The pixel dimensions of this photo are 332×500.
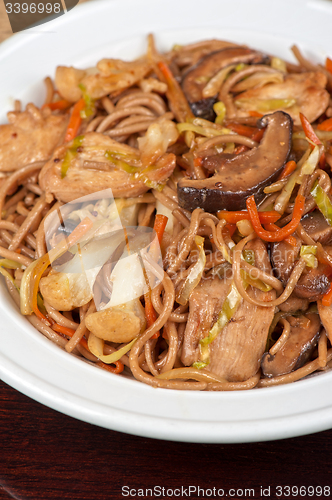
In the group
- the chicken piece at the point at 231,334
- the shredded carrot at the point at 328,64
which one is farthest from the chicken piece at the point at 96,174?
the shredded carrot at the point at 328,64

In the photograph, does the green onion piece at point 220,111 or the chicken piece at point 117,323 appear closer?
the chicken piece at point 117,323

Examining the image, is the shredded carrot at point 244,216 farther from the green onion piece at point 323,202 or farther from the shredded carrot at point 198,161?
the shredded carrot at point 198,161

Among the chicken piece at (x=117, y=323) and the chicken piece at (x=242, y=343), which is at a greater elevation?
the chicken piece at (x=117, y=323)

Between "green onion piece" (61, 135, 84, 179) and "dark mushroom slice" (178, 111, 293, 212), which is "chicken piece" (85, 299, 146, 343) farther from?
"green onion piece" (61, 135, 84, 179)

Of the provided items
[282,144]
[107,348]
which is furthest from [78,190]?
[282,144]

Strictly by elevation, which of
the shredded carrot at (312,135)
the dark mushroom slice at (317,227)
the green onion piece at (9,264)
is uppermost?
the shredded carrot at (312,135)

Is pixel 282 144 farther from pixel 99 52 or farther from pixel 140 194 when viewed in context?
pixel 99 52

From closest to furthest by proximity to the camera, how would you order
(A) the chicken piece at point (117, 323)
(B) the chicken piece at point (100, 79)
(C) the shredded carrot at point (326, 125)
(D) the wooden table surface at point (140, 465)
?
(D) the wooden table surface at point (140, 465) → (A) the chicken piece at point (117, 323) → (C) the shredded carrot at point (326, 125) → (B) the chicken piece at point (100, 79)
